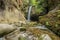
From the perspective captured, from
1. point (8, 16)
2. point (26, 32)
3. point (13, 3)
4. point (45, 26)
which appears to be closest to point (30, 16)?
point (13, 3)

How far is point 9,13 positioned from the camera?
884cm

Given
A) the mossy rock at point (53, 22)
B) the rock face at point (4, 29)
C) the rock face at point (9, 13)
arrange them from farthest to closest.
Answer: the rock face at point (9, 13)
the mossy rock at point (53, 22)
the rock face at point (4, 29)

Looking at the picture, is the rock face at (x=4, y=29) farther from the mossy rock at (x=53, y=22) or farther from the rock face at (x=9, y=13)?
the rock face at (x=9, y=13)

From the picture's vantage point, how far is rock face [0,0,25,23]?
27.7ft

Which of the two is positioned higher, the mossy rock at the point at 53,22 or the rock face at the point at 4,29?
the rock face at the point at 4,29

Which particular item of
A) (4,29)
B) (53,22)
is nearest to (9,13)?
(53,22)

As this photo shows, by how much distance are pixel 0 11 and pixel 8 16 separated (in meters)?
0.45

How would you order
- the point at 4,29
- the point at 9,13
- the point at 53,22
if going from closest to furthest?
the point at 4,29
the point at 53,22
the point at 9,13

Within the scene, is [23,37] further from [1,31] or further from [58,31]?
[58,31]

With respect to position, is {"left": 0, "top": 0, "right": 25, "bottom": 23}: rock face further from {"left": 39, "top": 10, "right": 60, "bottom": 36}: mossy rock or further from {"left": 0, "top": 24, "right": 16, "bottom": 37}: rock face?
{"left": 0, "top": 24, "right": 16, "bottom": 37}: rock face

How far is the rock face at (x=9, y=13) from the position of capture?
27.7ft

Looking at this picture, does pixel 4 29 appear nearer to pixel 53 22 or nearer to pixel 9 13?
pixel 53 22

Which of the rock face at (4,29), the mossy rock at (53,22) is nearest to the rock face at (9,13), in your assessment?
the mossy rock at (53,22)

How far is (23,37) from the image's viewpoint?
223 inches
